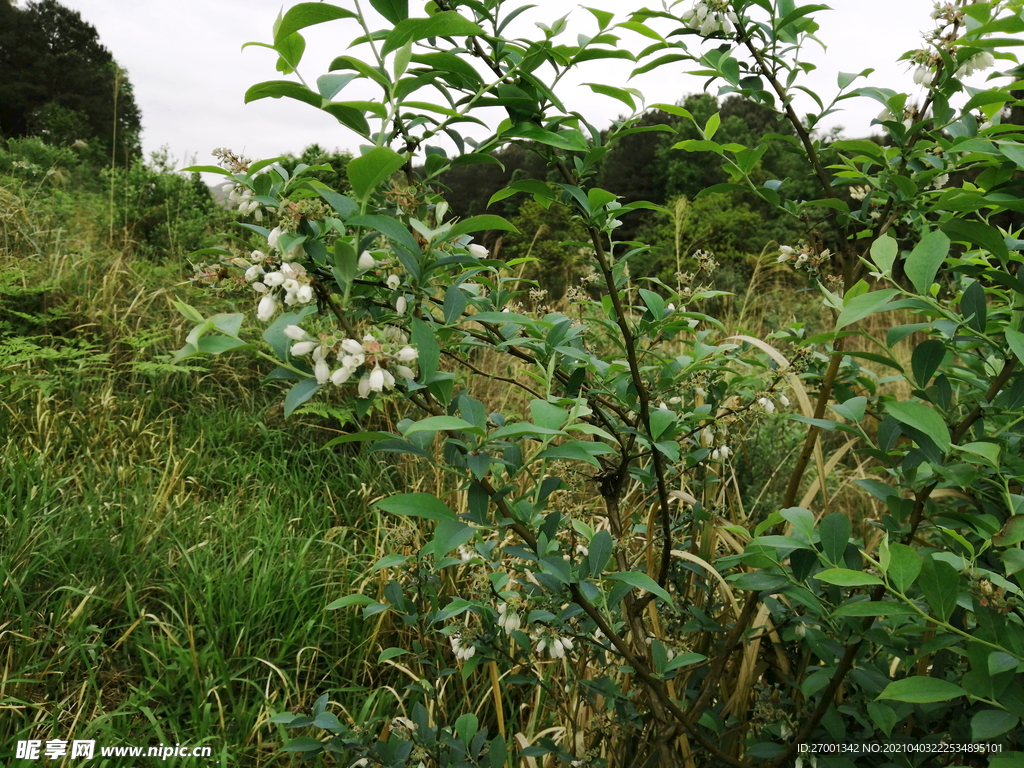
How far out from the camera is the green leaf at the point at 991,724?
0.65 meters

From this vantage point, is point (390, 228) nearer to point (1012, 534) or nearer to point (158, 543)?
point (1012, 534)

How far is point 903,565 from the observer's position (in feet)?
2.14

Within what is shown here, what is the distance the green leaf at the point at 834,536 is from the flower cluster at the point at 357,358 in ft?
1.68

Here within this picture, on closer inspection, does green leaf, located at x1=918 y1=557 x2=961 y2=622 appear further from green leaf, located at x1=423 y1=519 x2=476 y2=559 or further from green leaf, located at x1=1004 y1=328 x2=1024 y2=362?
green leaf, located at x1=423 y1=519 x2=476 y2=559

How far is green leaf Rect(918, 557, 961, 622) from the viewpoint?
0.62 m

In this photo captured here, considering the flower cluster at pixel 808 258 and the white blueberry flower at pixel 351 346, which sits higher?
the flower cluster at pixel 808 258

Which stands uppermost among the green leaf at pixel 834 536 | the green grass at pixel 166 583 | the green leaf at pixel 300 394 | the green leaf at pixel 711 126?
the green leaf at pixel 711 126

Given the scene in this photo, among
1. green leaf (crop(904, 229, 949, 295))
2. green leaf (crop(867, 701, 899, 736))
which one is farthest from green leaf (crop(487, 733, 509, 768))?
green leaf (crop(904, 229, 949, 295))

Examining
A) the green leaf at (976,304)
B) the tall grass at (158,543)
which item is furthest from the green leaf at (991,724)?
the tall grass at (158,543)

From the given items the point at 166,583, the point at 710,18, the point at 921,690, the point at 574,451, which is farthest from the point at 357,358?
the point at 166,583

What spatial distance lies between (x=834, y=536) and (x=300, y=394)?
62 cm

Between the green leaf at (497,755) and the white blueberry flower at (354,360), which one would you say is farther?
the green leaf at (497,755)

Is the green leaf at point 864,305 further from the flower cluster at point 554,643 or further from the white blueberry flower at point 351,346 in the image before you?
the flower cluster at point 554,643

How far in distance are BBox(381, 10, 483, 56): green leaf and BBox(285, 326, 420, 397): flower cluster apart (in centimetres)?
28
